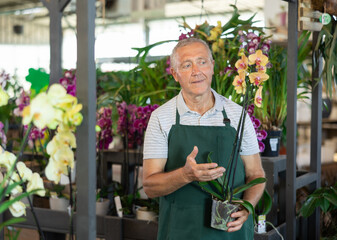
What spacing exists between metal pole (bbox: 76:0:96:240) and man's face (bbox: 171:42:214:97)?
699 millimetres

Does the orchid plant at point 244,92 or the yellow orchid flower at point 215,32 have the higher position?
the yellow orchid flower at point 215,32

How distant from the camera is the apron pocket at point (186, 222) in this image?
72.0 inches

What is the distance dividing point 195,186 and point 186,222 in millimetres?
150

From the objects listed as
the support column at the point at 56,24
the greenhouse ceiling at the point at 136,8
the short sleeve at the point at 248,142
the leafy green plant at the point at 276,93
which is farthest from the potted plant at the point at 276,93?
the greenhouse ceiling at the point at 136,8

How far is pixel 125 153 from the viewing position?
3117 mm

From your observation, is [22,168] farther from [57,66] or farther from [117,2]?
[117,2]

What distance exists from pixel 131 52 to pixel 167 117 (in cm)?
114

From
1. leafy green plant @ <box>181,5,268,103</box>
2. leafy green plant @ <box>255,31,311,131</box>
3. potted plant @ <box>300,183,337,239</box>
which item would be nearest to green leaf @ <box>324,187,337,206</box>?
potted plant @ <box>300,183,337,239</box>

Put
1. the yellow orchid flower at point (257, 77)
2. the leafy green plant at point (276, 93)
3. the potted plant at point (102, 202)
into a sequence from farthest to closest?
the leafy green plant at point (276, 93), the potted plant at point (102, 202), the yellow orchid flower at point (257, 77)

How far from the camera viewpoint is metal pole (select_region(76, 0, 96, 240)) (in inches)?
45.0

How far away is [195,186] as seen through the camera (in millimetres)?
1848

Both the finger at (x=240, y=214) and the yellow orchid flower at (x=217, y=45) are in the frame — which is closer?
the finger at (x=240, y=214)

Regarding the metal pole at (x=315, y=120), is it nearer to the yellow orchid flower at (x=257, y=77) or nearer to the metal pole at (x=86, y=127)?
the yellow orchid flower at (x=257, y=77)

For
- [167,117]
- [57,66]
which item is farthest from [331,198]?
[57,66]
